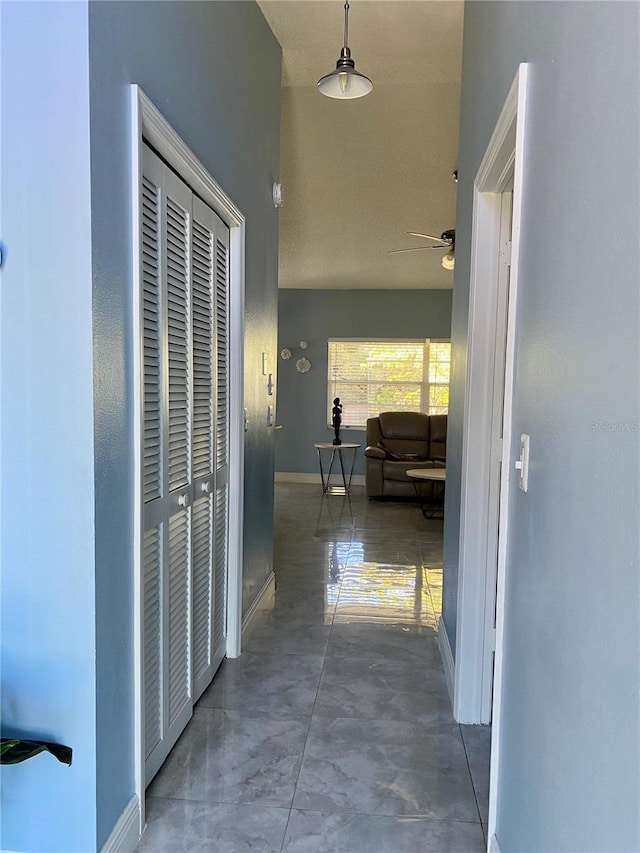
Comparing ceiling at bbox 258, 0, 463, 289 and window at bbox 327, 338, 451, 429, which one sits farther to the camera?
window at bbox 327, 338, 451, 429

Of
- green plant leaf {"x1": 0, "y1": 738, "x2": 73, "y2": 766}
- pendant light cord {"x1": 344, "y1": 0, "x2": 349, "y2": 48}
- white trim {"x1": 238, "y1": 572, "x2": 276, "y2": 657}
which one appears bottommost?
white trim {"x1": 238, "y1": 572, "x2": 276, "y2": 657}

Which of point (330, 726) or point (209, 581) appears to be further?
point (209, 581)

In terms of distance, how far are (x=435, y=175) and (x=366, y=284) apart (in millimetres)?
2828

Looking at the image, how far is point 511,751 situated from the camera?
4.77 ft

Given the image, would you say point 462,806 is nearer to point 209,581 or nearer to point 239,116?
point 209,581

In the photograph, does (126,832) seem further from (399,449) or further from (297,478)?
(297,478)

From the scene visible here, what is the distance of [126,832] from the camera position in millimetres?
1623

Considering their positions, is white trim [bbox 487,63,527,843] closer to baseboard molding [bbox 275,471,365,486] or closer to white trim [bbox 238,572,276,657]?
white trim [bbox 238,572,276,657]

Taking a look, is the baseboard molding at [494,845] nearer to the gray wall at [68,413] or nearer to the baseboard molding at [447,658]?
the baseboard molding at [447,658]

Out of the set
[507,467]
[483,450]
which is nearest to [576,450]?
[507,467]

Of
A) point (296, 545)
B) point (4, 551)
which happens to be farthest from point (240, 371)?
point (296, 545)

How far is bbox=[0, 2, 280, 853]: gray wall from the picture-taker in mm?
1375

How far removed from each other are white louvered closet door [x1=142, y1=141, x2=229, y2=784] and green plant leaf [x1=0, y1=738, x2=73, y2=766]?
0.42 metres

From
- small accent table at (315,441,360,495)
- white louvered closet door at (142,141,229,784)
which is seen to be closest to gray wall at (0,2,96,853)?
white louvered closet door at (142,141,229,784)
